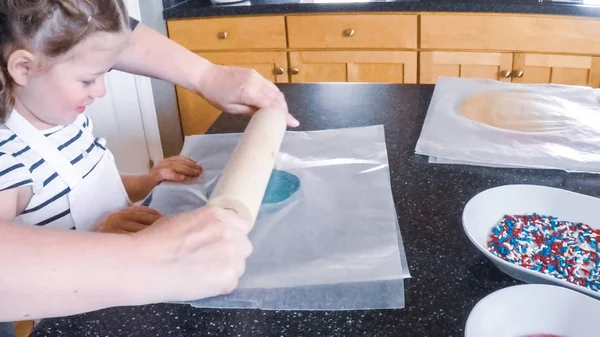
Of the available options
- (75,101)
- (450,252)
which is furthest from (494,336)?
(75,101)

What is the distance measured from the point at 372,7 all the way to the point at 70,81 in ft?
4.87

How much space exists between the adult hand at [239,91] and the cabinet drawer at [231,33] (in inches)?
47.6

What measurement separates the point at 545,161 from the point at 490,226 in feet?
0.72

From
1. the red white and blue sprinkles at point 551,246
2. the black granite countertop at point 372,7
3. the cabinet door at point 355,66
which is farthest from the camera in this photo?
the cabinet door at point 355,66

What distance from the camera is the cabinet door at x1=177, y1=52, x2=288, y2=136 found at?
2.29 meters

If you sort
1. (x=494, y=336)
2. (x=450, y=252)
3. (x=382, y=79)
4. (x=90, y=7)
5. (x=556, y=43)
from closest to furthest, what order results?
(x=494, y=336) < (x=450, y=252) < (x=90, y=7) < (x=556, y=43) < (x=382, y=79)

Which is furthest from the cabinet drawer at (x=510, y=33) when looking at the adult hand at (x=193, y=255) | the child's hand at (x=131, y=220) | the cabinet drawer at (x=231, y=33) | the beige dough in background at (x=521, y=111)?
the adult hand at (x=193, y=255)

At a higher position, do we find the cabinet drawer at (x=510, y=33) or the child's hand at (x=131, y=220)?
the child's hand at (x=131, y=220)

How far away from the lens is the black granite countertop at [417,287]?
0.59 m

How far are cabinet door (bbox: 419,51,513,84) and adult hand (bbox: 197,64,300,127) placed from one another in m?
1.23

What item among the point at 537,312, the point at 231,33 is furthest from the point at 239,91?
the point at 231,33

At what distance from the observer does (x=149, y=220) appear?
0.79 metres

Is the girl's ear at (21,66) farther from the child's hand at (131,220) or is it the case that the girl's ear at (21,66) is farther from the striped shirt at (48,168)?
the child's hand at (131,220)

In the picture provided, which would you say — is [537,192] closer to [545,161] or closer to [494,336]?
[545,161]
